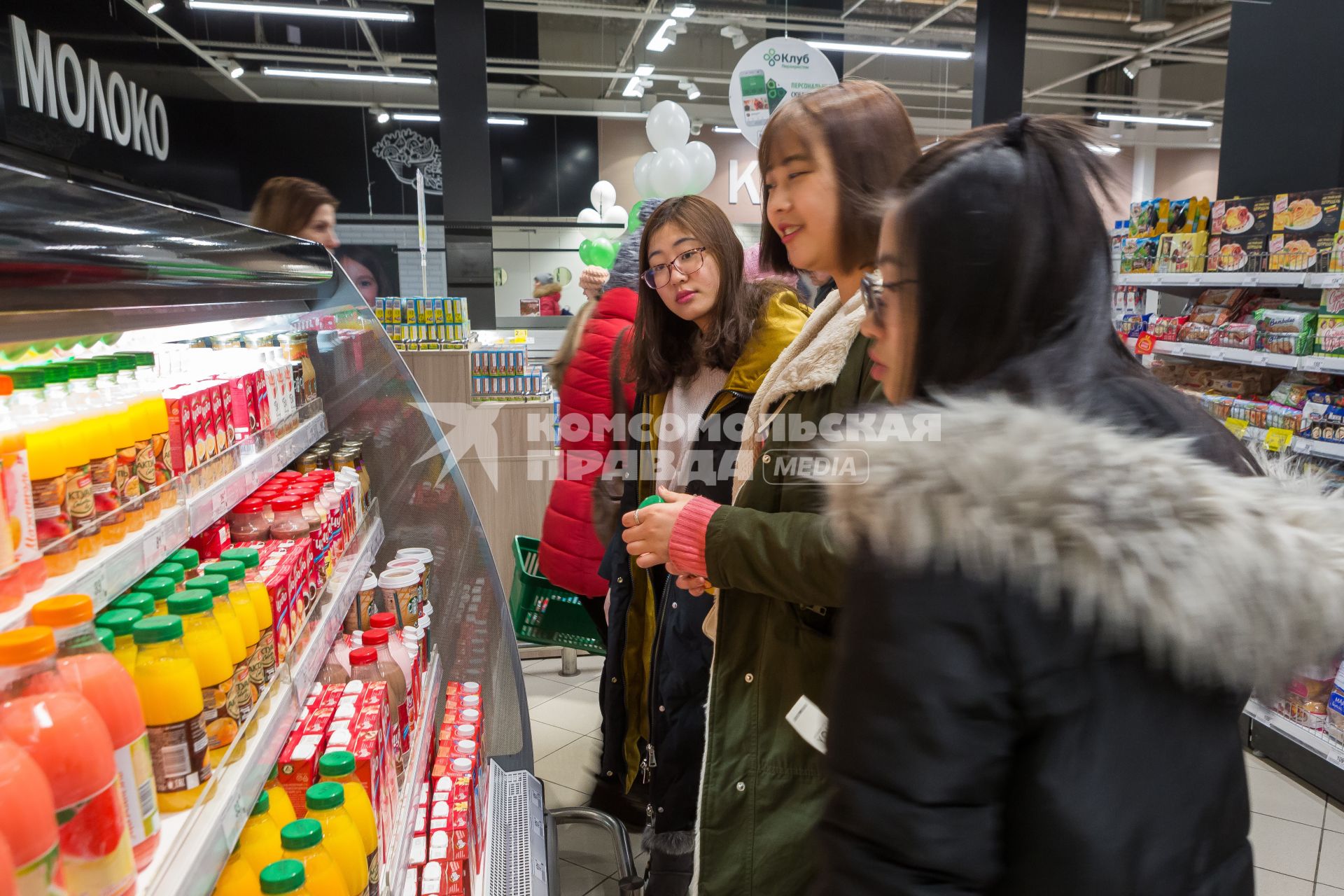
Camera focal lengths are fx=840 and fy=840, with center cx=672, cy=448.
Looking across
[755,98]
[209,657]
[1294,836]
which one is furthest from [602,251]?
[209,657]

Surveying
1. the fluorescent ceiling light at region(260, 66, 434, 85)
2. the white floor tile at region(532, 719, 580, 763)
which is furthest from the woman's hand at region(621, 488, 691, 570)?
the fluorescent ceiling light at region(260, 66, 434, 85)

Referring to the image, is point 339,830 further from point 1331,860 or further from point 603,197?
point 603,197

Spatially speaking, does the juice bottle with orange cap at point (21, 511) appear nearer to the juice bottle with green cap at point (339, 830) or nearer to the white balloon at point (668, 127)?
the juice bottle with green cap at point (339, 830)

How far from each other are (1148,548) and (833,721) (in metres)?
0.30

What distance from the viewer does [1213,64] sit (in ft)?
45.6

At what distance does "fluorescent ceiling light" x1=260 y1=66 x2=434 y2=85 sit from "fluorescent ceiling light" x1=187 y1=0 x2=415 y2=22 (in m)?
0.81

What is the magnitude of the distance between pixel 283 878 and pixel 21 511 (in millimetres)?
525

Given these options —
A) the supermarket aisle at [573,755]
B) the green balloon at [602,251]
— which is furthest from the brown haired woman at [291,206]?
the green balloon at [602,251]

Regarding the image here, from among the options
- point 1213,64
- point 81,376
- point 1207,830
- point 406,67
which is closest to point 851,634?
point 1207,830

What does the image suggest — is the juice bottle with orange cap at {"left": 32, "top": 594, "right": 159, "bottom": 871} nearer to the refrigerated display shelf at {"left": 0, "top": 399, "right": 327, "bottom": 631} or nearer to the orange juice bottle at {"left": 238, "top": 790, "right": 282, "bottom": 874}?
the refrigerated display shelf at {"left": 0, "top": 399, "right": 327, "bottom": 631}

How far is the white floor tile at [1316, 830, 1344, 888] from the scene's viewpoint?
2.67m

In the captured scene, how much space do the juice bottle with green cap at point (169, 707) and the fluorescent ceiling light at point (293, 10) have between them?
8950 mm

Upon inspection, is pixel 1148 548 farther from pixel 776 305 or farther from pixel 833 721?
pixel 776 305

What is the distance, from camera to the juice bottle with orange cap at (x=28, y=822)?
0.65 m
